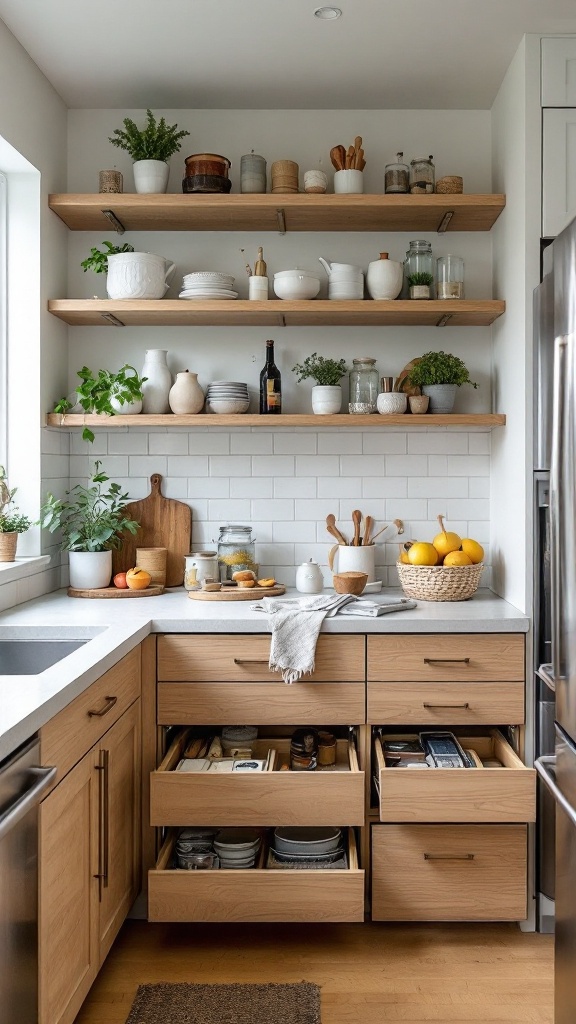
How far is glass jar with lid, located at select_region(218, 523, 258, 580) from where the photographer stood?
300 cm

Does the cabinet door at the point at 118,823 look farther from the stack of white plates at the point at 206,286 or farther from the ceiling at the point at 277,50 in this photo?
the ceiling at the point at 277,50

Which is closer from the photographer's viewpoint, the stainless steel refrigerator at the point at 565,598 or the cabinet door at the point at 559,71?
the stainless steel refrigerator at the point at 565,598

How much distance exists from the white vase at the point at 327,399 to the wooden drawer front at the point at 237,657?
2.78ft

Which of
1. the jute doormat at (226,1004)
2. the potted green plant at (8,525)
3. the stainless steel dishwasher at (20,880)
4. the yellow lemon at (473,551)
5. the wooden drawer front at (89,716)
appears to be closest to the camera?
the stainless steel dishwasher at (20,880)

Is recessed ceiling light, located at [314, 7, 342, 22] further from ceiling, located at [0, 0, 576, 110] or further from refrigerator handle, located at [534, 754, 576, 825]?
refrigerator handle, located at [534, 754, 576, 825]

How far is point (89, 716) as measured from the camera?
192 cm

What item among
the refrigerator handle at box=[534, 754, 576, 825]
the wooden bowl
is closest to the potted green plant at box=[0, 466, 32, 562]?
the wooden bowl

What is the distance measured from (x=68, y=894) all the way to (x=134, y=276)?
1.95 m

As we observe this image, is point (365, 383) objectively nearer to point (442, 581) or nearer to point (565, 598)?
point (442, 581)

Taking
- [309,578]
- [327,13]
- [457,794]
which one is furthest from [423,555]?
[327,13]

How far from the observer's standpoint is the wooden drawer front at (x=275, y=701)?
248 centimetres

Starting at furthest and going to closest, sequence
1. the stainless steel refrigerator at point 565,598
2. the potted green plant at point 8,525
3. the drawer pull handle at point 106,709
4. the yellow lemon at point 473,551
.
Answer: the yellow lemon at point 473,551 < the potted green plant at point 8,525 < the drawer pull handle at point 106,709 < the stainless steel refrigerator at point 565,598

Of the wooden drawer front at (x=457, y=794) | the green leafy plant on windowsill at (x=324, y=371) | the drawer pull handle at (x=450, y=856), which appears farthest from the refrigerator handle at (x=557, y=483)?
the green leafy plant on windowsill at (x=324, y=371)

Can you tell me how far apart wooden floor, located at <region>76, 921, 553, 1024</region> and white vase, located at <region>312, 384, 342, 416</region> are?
1.63 m
